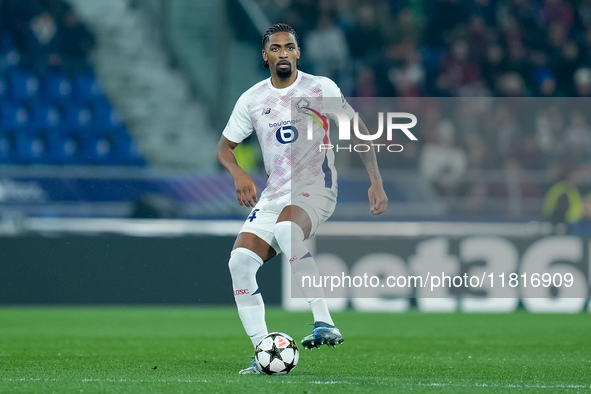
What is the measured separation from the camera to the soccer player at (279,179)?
18.6 feet

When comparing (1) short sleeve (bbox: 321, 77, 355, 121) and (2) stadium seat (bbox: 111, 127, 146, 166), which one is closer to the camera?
(1) short sleeve (bbox: 321, 77, 355, 121)

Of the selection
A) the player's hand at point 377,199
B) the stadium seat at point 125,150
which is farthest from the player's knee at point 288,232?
the stadium seat at point 125,150

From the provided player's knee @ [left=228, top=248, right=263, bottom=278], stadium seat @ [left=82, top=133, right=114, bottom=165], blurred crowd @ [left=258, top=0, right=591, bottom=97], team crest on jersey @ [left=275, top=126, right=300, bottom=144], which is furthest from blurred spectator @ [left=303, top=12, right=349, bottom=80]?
player's knee @ [left=228, top=248, right=263, bottom=278]

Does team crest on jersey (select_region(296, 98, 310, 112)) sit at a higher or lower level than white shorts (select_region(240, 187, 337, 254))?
higher

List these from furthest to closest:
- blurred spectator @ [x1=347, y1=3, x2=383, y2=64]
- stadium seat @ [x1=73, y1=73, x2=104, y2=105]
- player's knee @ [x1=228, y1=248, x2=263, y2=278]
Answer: blurred spectator @ [x1=347, y1=3, x2=383, y2=64] < stadium seat @ [x1=73, y1=73, x2=104, y2=105] < player's knee @ [x1=228, y1=248, x2=263, y2=278]

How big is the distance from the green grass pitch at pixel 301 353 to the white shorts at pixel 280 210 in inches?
31.8

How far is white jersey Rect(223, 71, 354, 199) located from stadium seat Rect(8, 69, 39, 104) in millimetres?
8667

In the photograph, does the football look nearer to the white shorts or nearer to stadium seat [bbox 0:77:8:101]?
the white shorts

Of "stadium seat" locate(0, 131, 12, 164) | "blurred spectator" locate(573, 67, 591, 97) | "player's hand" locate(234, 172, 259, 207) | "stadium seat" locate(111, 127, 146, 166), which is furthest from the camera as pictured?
"stadium seat" locate(111, 127, 146, 166)

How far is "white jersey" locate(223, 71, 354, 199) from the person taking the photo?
5867mm

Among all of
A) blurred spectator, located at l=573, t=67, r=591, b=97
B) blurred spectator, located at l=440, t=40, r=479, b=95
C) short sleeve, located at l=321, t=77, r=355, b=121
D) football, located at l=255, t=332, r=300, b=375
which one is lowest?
football, located at l=255, t=332, r=300, b=375

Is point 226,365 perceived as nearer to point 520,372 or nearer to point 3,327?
point 520,372

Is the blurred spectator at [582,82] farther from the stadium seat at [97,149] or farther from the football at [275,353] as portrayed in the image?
the football at [275,353]

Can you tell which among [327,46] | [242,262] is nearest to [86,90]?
[327,46]
